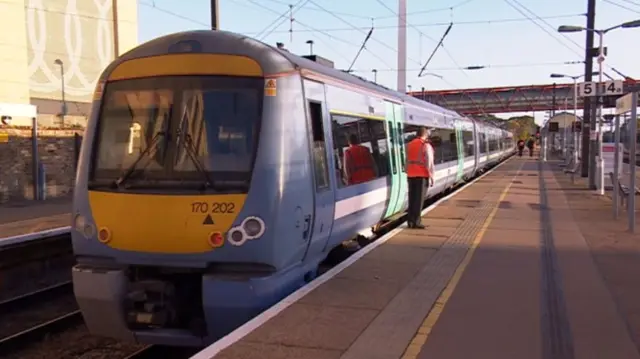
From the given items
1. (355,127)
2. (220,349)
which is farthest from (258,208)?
(355,127)

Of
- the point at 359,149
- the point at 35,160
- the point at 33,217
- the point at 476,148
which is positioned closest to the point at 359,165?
the point at 359,149

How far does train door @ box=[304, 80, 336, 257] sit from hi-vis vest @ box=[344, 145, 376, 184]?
2.91 feet

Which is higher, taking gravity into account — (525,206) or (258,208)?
(258,208)

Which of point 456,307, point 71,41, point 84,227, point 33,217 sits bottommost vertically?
point 33,217

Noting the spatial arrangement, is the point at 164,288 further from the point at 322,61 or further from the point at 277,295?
the point at 322,61

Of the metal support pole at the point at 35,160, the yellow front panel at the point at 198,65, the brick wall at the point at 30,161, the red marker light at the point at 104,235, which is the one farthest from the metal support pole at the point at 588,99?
the red marker light at the point at 104,235

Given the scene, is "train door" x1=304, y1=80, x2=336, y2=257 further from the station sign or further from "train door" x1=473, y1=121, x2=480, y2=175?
"train door" x1=473, y1=121, x2=480, y2=175

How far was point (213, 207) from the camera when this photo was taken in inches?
231

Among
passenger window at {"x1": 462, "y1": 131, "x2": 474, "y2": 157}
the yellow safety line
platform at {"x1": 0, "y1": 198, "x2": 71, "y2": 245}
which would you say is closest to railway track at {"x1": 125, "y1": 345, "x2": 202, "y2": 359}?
the yellow safety line

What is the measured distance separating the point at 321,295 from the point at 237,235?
4.14ft

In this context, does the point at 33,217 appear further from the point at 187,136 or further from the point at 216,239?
the point at 216,239

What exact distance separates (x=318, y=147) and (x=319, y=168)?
0.78 feet

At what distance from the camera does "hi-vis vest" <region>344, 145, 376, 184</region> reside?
27.5ft

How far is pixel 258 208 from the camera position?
587 centimetres
